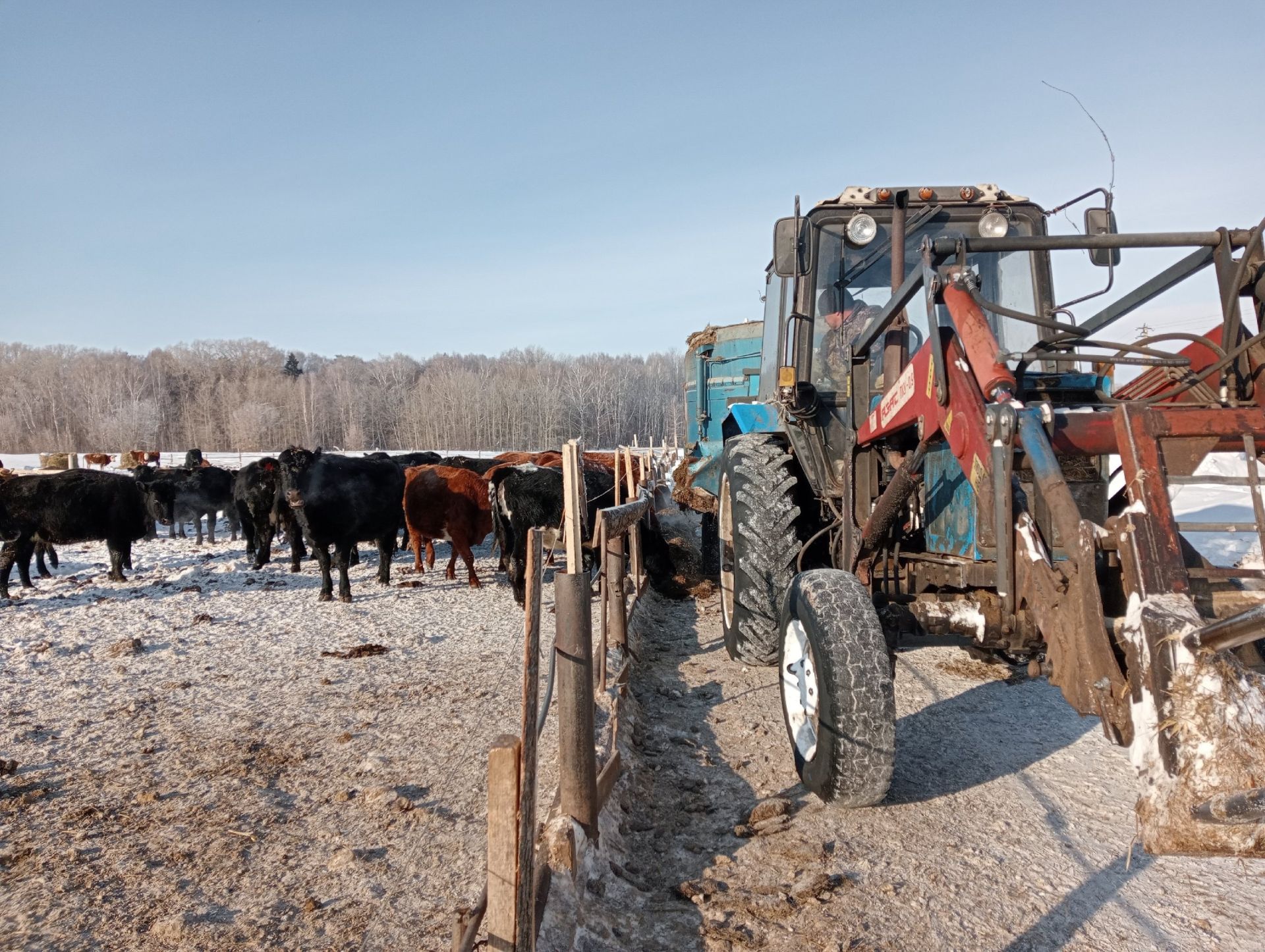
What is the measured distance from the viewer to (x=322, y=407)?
78.8 metres

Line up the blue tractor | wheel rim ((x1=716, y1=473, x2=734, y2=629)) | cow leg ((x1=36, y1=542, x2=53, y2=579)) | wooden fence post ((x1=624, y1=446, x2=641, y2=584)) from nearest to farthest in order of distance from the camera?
the blue tractor < wheel rim ((x1=716, y1=473, x2=734, y2=629)) < wooden fence post ((x1=624, y1=446, x2=641, y2=584)) < cow leg ((x1=36, y1=542, x2=53, y2=579))

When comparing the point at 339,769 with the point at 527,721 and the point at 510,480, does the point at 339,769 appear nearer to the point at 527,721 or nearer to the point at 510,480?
the point at 527,721

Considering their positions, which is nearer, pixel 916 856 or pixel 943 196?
pixel 916 856

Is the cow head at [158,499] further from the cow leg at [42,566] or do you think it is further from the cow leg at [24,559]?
the cow leg at [24,559]

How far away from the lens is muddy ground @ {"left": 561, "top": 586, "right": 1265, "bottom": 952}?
2908mm

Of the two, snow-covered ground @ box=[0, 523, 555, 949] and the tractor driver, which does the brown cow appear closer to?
snow-covered ground @ box=[0, 523, 555, 949]

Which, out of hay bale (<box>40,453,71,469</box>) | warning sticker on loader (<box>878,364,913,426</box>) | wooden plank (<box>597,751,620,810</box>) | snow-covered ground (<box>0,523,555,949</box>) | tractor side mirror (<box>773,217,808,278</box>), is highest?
tractor side mirror (<box>773,217,808,278</box>)

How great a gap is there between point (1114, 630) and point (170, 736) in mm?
5002

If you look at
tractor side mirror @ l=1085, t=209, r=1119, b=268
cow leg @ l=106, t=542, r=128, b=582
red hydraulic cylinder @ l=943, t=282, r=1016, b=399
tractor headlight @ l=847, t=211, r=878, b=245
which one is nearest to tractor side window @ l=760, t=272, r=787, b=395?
tractor headlight @ l=847, t=211, r=878, b=245

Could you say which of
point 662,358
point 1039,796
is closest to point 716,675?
point 1039,796

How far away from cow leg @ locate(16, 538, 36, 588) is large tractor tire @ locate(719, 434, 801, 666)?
32.3 feet

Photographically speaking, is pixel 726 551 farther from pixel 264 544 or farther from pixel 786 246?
pixel 264 544

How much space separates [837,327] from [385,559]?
7596 mm

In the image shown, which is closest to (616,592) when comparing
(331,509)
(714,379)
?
(331,509)
